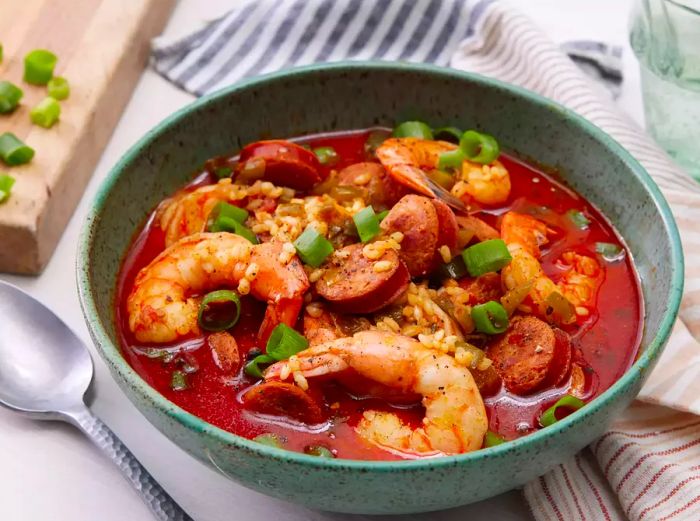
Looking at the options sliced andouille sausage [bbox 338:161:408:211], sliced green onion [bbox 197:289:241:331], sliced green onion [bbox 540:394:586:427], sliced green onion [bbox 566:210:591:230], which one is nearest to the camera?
sliced green onion [bbox 540:394:586:427]

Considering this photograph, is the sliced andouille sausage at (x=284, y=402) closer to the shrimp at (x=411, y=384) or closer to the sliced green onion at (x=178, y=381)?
the shrimp at (x=411, y=384)

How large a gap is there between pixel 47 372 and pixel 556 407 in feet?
5.36

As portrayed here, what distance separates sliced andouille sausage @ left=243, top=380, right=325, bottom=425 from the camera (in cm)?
251

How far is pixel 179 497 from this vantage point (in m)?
2.78

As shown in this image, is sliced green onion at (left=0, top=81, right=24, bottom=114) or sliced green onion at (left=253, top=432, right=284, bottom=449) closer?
sliced green onion at (left=253, top=432, right=284, bottom=449)

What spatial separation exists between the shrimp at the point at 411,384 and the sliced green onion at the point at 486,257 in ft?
1.50

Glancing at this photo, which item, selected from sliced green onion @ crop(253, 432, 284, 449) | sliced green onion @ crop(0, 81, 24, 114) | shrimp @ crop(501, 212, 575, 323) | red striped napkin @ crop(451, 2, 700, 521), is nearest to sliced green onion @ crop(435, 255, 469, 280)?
shrimp @ crop(501, 212, 575, 323)

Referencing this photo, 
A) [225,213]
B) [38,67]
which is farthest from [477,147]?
[38,67]

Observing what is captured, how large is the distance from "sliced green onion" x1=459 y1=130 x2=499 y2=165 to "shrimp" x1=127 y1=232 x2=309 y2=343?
91cm

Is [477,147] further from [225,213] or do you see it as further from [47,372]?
[47,372]

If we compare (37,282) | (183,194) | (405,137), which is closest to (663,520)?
(405,137)

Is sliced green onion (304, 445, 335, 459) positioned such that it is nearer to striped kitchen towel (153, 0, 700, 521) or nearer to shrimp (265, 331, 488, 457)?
shrimp (265, 331, 488, 457)

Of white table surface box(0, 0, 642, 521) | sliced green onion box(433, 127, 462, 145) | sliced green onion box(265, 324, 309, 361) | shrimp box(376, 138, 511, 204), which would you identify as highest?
sliced green onion box(433, 127, 462, 145)

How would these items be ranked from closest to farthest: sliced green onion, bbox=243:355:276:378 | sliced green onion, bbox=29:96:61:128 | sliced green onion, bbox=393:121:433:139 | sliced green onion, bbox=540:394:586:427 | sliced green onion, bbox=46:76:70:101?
sliced green onion, bbox=540:394:586:427, sliced green onion, bbox=243:355:276:378, sliced green onion, bbox=393:121:433:139, sliced green onion, bbox=29:96:61:128, sliced green onion, bbox=46:76:70:101
